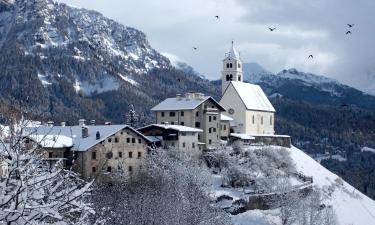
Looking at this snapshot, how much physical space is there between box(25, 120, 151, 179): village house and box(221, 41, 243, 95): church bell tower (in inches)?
1535

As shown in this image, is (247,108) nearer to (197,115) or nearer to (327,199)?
(197,115)

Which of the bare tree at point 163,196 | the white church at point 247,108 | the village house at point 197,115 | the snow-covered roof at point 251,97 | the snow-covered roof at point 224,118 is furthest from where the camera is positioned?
the snow-covered roof at point 251,97

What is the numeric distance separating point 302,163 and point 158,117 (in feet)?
71.3

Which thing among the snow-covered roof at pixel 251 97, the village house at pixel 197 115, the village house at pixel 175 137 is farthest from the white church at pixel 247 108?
the village house at pixel 175 137

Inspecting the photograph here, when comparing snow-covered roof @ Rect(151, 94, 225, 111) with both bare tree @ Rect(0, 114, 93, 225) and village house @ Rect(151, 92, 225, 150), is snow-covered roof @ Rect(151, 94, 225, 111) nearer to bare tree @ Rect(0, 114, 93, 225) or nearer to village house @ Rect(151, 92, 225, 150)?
village house @ Rect(151, 92, 225, 150)

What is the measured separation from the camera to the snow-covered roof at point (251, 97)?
101062 millimetres

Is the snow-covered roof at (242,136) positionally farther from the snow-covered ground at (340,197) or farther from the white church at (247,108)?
the snow-covered ground at (340,197)

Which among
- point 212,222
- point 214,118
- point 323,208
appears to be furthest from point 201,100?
point 212,222

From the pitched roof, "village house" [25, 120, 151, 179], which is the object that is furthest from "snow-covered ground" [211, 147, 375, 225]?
the pitched roof

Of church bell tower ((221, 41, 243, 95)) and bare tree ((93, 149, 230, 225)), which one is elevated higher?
church bell tower ((221, 41, 243, 95))

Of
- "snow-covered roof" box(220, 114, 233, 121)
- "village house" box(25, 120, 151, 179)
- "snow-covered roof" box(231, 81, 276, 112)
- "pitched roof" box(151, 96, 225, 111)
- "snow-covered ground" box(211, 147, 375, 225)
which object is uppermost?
"snow-covered roof" box(231, 81, 276, 112)

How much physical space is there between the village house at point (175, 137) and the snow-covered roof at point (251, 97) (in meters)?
19.4

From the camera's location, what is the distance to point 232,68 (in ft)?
374

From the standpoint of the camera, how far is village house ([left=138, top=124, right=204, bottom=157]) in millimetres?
79188
